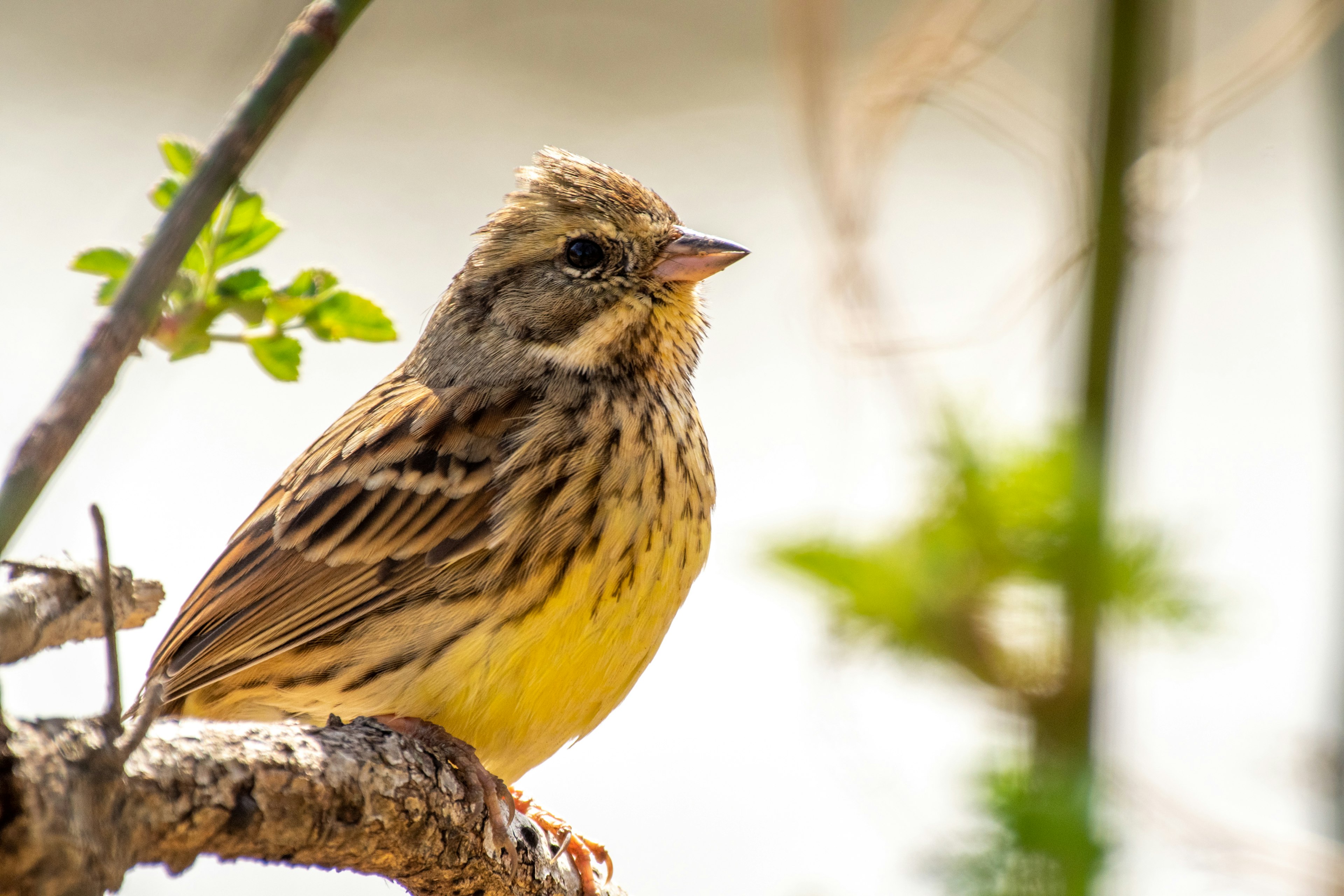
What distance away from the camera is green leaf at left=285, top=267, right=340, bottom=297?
1.75 metres

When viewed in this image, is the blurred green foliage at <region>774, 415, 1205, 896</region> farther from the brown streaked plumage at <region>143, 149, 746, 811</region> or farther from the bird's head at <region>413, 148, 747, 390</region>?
the bird's head at <region>413, 148, 747, 390</region>

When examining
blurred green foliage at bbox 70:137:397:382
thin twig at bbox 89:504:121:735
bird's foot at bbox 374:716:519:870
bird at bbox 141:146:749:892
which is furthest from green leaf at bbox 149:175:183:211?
bird at bbox 141:146:749:892

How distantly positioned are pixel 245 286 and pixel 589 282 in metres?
1.75

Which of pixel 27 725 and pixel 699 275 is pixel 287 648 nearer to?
pixel 699 275

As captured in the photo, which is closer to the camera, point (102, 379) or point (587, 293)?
point (102, 379)

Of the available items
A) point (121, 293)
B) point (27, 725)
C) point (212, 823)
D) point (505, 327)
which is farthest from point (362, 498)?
point (121, 293)

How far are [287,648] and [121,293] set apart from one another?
2.03m

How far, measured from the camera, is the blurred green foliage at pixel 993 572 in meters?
2.66

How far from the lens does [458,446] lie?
3.14 m

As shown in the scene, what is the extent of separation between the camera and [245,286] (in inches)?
64.7

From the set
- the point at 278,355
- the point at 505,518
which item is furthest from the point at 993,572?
the point at 278,355

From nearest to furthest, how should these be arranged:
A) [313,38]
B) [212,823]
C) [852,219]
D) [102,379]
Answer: [102,379] < [313,38] < [212,823] < [852,219]

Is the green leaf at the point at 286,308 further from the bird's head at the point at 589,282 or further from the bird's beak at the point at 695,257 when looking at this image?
the bird's beak at the point at 695,257

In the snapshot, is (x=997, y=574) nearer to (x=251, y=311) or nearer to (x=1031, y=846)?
(x=1031, y=846)
